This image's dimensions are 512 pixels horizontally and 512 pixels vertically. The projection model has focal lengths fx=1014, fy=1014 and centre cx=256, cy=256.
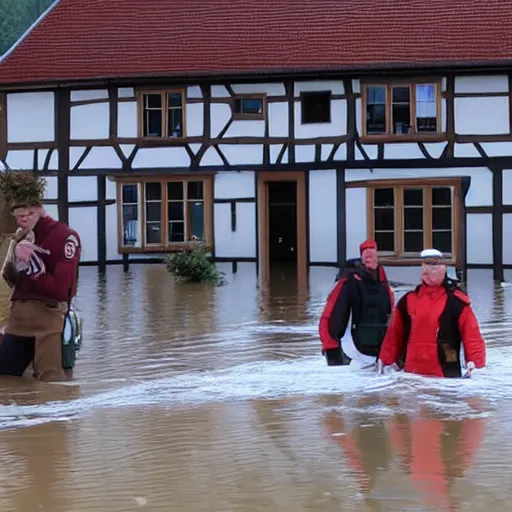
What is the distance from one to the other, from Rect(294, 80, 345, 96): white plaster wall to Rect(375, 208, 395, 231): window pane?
2.85m

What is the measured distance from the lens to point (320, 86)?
23.2 metres

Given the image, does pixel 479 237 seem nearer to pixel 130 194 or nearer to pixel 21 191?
pixel 130 194

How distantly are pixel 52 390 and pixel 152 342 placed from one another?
403 cm

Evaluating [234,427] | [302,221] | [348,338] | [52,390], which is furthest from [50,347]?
[302,221]

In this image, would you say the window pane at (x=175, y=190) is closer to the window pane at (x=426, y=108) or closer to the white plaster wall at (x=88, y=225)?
the white plaster wall at (x=88, y=225)

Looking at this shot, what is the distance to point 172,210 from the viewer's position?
79.6ft

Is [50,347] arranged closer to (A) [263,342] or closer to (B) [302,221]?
(A) [263,342]

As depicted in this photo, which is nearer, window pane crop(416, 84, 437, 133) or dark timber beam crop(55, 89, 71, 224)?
window pane crop(416, 84, 437, 133)

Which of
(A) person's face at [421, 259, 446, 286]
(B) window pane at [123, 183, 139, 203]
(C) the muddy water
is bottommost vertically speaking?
(C) the muddy water

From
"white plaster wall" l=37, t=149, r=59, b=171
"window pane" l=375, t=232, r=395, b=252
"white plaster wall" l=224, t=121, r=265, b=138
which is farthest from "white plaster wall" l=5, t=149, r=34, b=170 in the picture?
"window pane" l=375, t=232, r=395, b=252

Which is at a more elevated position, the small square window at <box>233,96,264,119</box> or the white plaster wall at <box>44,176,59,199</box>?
the small square window at <box>233,96,264,119</box>

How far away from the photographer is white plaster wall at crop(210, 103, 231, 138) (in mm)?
23656

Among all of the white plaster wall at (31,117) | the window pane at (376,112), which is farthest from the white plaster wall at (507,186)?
the white plaster wall at (31,117)

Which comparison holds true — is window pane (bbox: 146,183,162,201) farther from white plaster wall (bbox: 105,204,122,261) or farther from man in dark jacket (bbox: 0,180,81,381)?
man in dark jacket (bbox: 0,180,81,381)
